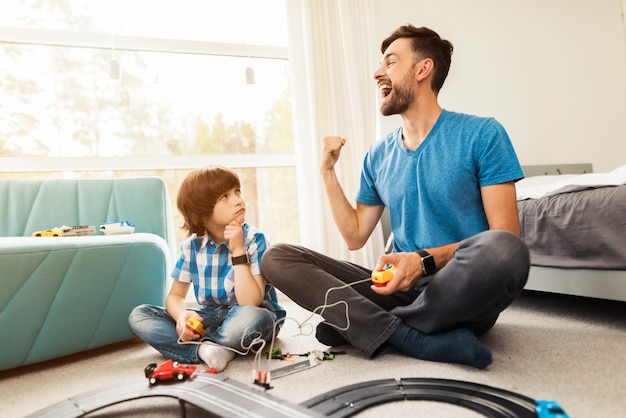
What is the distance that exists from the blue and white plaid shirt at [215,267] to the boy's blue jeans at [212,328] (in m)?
0.05

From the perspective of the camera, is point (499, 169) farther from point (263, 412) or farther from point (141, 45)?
point (141, 45)

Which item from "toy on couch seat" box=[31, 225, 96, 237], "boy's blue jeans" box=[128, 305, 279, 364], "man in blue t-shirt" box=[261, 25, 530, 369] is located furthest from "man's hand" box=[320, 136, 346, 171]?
"toy on couch seat" box=[31, 225, 96, 237]

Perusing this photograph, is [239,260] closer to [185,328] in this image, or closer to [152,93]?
[185,328]

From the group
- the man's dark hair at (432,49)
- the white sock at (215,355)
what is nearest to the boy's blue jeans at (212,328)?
the white sock at (215,355)

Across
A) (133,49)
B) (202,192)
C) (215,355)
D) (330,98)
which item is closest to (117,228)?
(202,192)

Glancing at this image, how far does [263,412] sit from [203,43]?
2527 millimetres

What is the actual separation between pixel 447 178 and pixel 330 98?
1.68 meters

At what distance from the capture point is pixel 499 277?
3.54 feet

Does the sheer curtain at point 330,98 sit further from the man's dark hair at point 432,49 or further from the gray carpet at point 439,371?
the man's dark hair at point 432,49

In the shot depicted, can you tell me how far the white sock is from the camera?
1.30 metres

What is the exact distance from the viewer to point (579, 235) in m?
1.60

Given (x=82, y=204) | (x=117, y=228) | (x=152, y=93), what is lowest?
(x=117, y=228)

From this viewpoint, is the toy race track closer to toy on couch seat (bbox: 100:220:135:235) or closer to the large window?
toy on couch seat (bbox: 100:220:135:235)

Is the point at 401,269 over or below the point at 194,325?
over
